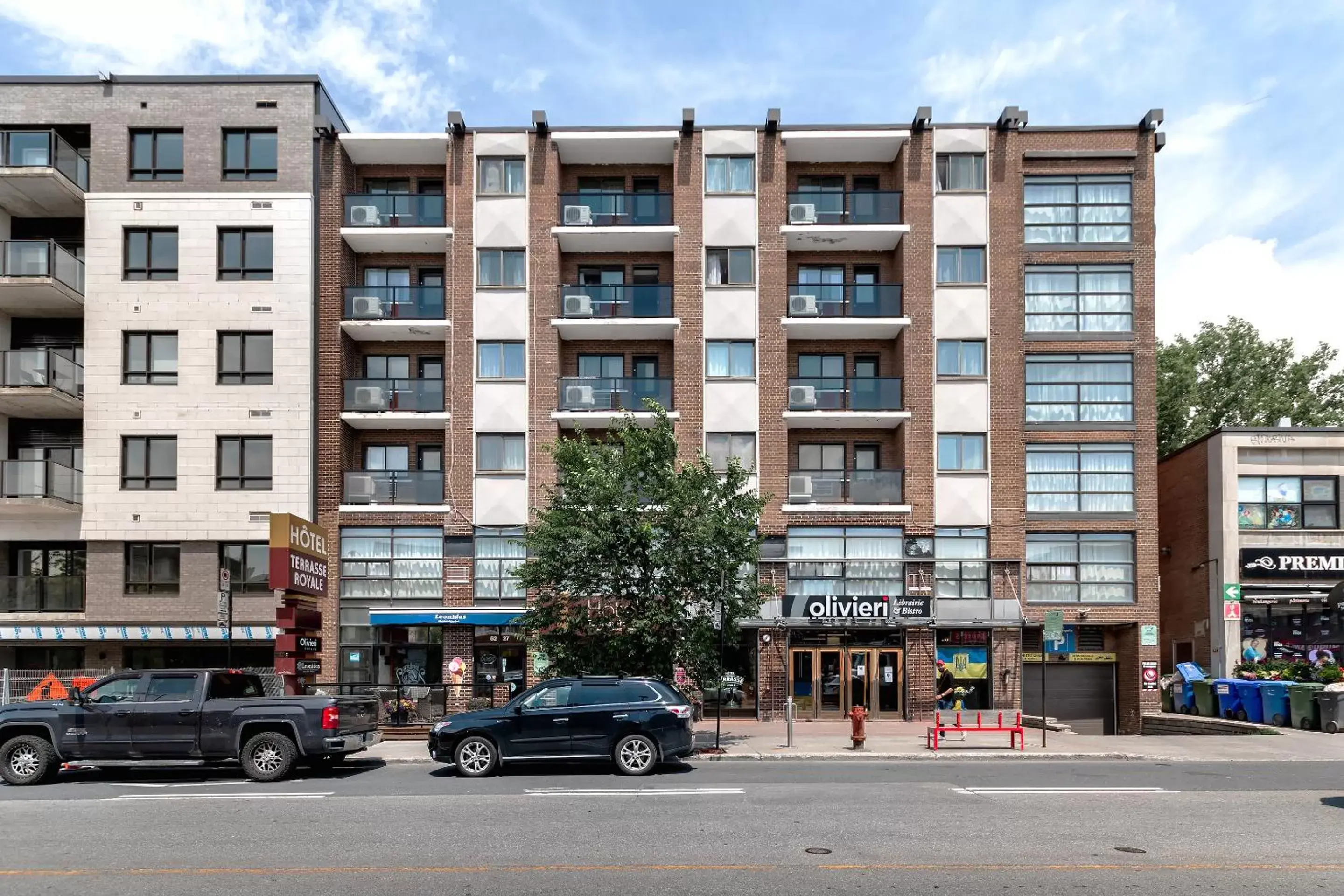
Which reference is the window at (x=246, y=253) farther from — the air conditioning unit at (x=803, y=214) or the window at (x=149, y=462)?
the air conditioning unit at (x=803, y=214)

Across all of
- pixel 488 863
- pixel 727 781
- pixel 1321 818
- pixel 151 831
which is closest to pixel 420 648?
pixel 727 781

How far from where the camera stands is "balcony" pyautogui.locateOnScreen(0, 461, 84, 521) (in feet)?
97.3

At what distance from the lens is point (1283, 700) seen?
2623cm

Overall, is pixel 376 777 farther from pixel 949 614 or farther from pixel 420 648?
pixel 949 614

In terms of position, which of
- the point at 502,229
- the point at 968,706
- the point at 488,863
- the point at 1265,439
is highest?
the point at 502,229

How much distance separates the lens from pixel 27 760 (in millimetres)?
16984

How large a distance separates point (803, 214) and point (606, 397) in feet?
25.1

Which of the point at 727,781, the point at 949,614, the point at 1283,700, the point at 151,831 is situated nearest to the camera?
the point at 151,831

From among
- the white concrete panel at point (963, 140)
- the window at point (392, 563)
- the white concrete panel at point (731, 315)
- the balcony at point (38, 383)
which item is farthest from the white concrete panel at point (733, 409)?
the balcony at point (38, 383)

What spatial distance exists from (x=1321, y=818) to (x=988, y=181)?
21929 millimetres

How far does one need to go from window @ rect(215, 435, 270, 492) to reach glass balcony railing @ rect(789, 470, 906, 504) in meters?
14.5

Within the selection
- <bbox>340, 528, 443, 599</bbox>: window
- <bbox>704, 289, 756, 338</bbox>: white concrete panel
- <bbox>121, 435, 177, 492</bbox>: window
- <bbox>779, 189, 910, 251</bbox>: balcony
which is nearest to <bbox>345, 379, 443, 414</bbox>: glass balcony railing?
<bbox>340, 528, 443, 599</bbox>: window

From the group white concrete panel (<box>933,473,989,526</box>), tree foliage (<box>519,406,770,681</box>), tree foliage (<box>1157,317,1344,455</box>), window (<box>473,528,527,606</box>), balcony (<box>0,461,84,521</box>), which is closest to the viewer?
tree foliage (<box>519,406,770,681</box>)

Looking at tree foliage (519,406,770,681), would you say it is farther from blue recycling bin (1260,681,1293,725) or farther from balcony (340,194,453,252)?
blue recycling bin (1260,681,1293,725)
